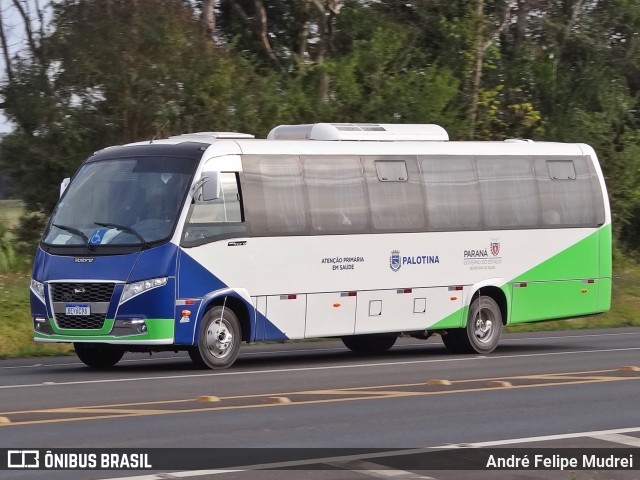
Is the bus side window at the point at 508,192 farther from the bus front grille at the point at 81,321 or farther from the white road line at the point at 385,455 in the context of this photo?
the white road line at the point at 385,455

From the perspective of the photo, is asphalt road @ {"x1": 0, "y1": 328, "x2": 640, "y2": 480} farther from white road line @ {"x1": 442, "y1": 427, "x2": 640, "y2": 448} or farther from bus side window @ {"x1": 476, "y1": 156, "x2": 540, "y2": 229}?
bus side window @ {"x1": 476, "y1": 156, "x2": 540, "y2": 229}

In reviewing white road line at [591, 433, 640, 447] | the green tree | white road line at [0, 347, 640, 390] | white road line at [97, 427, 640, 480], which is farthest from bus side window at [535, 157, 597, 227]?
white road line at [591, 433, 640, 447]

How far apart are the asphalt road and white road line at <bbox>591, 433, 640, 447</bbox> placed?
0.6 inches

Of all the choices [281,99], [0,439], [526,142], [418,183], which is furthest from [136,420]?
[281,99]

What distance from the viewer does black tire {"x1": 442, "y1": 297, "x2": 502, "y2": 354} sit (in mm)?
20656

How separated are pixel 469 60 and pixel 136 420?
24.8m

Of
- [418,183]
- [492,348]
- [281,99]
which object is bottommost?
[492,348]

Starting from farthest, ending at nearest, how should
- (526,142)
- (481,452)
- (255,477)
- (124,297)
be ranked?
(526,142) → (124,297) → (481,452) → (255,477)

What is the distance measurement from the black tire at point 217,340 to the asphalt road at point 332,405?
0.20 meters

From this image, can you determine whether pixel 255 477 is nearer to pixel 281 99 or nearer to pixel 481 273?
pixel 481 273

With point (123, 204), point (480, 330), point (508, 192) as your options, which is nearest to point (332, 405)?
point (123, 204)

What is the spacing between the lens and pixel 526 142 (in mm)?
22188

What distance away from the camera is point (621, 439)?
451 inches

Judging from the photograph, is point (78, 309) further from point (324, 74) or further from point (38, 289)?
point (324, 74)
